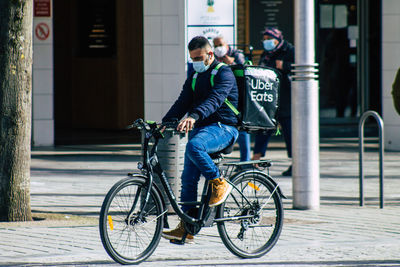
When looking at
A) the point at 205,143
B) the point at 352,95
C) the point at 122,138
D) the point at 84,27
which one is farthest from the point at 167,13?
the point at 205,143

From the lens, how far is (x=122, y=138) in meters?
16.9

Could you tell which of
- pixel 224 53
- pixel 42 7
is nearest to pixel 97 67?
pixel 42 7

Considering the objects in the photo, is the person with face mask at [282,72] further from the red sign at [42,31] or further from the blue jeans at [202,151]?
the red sign at [42,31]

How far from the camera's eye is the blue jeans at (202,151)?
670cm

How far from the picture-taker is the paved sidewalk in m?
6.80

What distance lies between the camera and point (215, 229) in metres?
8.11

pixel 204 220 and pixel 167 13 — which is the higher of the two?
pixel 167 13

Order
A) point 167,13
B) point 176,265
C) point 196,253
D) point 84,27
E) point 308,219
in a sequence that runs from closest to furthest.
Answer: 1. point 176,265
2. point 196,253
3. point 308,219
4. point 167,13
5. point 84,27

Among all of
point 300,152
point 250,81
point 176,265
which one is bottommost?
point 176,265

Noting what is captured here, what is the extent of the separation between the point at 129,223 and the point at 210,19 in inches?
223

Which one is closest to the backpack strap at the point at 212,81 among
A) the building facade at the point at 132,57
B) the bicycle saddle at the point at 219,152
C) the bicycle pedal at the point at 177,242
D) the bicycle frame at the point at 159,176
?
the bicycle saddle at the point at 219,152

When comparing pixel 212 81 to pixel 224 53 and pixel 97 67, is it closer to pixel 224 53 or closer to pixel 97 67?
pixel 224 53

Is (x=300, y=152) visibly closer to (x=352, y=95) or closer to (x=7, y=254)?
(x=7, y=254)

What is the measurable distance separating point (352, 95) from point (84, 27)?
5921 mm
